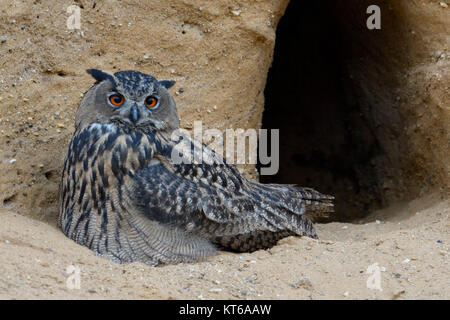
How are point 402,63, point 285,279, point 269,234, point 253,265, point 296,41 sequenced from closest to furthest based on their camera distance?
point 285,279 < point 253,265 < point 269,234 < point 402,63 < point 296,41

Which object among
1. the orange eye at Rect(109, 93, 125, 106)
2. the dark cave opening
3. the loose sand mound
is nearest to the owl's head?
the orange eye at Rect(109, 93, 125, 106)

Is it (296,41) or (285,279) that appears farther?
(296,41)

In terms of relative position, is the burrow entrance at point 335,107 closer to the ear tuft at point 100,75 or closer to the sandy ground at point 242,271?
the sandy ground at point 242,271

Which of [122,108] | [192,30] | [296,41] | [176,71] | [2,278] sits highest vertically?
[296,41]

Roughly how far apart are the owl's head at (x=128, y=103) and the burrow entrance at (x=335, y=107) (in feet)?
8.70

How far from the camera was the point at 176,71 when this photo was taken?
4.78 meters

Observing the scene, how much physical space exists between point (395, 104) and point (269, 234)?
7.55 feet

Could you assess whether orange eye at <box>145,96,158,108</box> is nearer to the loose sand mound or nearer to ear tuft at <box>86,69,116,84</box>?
ear tuft at <box>86,69,116,84</box>

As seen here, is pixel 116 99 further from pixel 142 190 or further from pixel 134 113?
pixel 142 190

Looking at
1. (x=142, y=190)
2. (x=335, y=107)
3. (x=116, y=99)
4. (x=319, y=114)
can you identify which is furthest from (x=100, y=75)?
(x=319, y=114)

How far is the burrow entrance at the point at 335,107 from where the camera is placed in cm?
575

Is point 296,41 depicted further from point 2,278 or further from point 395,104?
point 2,278

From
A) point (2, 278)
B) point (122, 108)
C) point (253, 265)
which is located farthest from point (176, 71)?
point (2, 278)

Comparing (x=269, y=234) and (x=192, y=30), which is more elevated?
(x=192, y=30)
